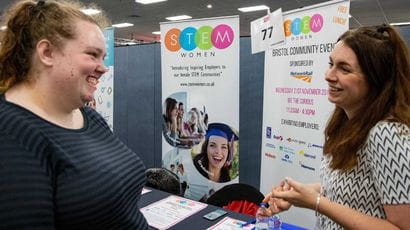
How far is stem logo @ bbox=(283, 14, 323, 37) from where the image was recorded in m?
2.40

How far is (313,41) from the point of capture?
2.45 metres

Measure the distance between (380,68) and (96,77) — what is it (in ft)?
2.90

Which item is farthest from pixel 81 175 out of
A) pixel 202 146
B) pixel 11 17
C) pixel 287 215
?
pixel 202 146

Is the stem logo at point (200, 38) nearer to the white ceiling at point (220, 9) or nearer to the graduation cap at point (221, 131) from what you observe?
the graduation cap at point (221, 131)

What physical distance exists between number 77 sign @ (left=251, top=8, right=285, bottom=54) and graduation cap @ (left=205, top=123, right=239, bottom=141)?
29.4 inches

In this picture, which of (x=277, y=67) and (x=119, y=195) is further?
(x=277, y=67)

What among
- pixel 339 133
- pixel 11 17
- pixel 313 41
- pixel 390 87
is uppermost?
pixel 313 41

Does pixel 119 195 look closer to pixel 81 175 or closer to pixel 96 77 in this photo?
pixel 81 175

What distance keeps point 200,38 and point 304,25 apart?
1.01m

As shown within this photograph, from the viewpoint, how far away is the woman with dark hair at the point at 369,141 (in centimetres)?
97

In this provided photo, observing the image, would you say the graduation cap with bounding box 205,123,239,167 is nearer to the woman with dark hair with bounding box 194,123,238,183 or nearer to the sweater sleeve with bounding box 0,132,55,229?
the woman with dark hair with bounding box 194,123,238,183

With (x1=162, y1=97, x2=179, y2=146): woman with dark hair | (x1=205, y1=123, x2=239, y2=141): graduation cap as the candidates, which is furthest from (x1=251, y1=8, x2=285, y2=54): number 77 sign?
(x1=162, y1=97, x2=179, y2=146): woman with dark hair

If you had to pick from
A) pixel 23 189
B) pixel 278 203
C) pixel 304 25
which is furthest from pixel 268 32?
pixel 23 189

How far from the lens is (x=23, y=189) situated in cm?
79
